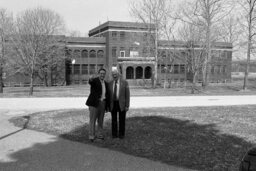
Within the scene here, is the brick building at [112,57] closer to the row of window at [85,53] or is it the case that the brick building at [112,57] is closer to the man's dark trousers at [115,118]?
the row of window at [85,53]

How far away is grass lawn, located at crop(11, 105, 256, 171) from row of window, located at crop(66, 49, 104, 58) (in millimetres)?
40118

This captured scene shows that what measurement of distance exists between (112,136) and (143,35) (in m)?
26.2

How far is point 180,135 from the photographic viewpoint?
6824mm

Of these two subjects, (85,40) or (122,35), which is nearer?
(85,40)

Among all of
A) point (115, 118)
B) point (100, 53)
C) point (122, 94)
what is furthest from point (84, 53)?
point (122, 94)

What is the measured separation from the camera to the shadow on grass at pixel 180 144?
16.4 ft

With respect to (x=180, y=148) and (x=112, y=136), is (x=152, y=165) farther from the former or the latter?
(x=112, y=136)

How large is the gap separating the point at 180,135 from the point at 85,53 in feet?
150

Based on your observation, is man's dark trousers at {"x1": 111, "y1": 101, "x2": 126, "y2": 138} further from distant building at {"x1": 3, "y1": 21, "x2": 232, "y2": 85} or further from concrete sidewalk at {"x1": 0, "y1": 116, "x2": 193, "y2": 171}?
distant building at {"x1": 3, "y1": 21, "x2": 232, "y2": 85}

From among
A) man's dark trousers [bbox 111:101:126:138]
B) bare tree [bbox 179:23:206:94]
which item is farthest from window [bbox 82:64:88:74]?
man's dark trousers [bbox 111:101:126:138]

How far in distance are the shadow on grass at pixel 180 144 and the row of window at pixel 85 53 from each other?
4258 cm

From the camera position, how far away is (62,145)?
6117 mm

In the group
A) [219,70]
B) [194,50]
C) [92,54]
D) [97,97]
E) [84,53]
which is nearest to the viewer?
[97,97]

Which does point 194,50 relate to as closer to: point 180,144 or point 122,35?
point 180,144
